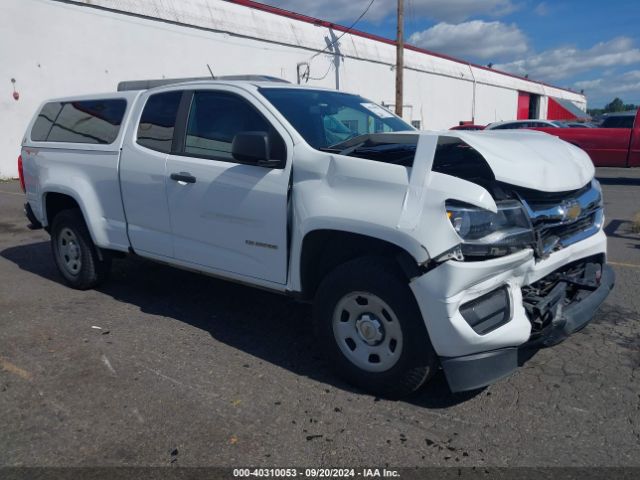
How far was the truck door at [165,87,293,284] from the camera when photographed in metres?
3.68

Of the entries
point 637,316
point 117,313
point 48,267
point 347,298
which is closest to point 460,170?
point 347,298

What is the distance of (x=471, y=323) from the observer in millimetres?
2932

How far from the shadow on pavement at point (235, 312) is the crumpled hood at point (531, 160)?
1.37m

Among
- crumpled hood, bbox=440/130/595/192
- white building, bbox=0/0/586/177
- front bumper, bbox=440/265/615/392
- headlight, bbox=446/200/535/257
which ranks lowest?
front bumper, bbox=440/265/615/392

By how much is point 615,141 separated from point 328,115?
12117 millimetres

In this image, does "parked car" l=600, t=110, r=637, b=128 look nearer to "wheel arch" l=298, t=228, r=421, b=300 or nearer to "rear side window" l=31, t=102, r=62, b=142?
"wheel arch" l=298, t=228, r=421, b=300

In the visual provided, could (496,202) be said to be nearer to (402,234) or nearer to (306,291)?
(402,234)

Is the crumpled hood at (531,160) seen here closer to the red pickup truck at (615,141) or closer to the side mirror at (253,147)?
the side mirror at (253,147)

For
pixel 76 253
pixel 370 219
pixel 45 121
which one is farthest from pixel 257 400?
pixel 45 121

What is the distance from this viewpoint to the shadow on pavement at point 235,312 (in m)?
3.72

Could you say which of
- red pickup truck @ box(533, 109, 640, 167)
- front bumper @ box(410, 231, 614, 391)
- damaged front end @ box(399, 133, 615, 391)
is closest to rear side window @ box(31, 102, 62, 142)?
damaged front end @ box(399, 133, 615, 391)

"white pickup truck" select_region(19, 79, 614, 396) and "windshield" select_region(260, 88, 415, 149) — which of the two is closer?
"white pickup truck" select_region(19, 79, 614, 396)

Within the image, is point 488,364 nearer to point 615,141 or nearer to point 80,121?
point 80,121

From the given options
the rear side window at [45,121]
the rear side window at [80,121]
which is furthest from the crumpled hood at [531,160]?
the rear side window at [45,121]
